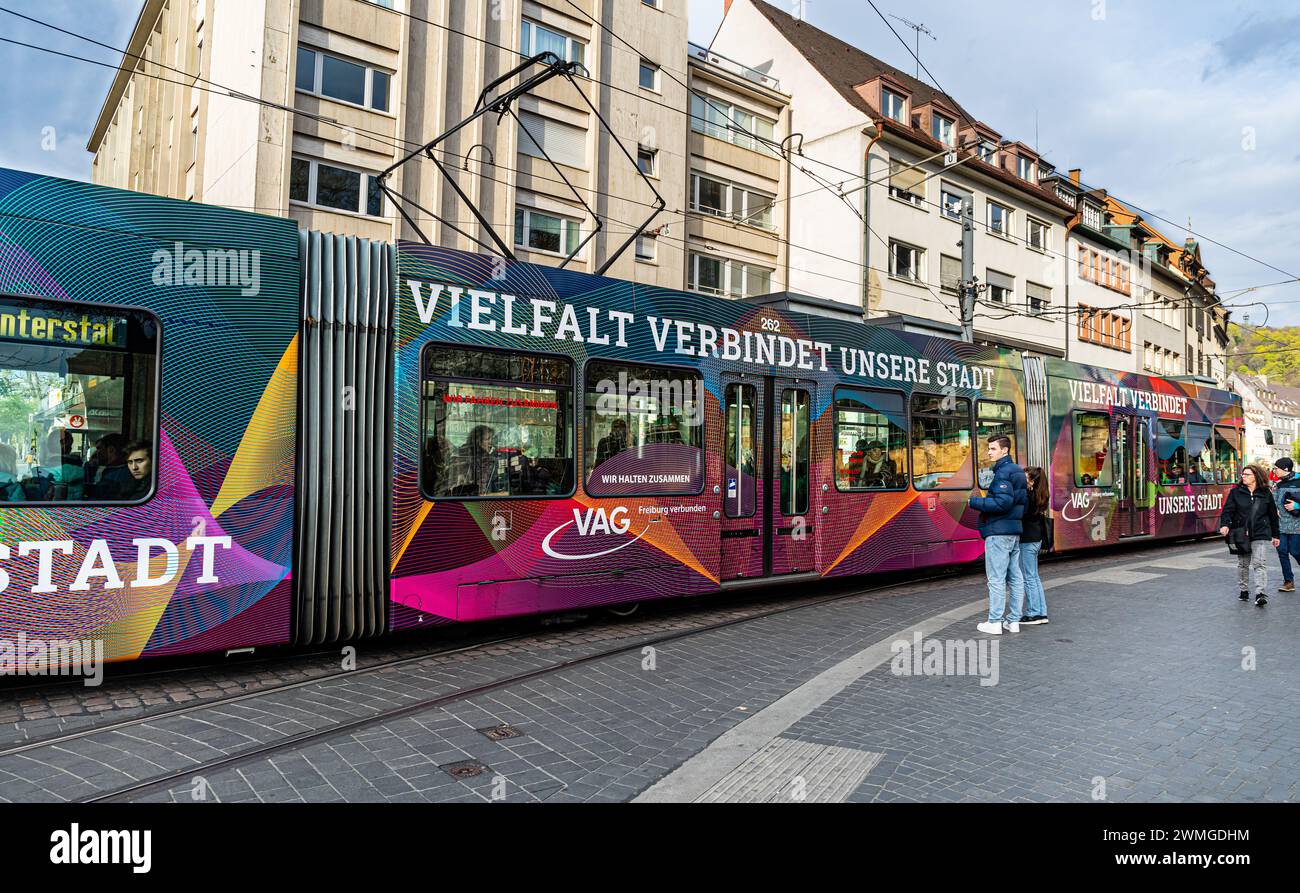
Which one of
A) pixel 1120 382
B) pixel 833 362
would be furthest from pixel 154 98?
pixel 1120 382

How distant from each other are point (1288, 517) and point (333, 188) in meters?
17.6

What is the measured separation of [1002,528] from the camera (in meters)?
8.04

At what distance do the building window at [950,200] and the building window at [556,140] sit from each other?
47.0 ft

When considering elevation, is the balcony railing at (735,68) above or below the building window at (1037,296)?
above

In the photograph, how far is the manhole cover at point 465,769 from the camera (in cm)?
423

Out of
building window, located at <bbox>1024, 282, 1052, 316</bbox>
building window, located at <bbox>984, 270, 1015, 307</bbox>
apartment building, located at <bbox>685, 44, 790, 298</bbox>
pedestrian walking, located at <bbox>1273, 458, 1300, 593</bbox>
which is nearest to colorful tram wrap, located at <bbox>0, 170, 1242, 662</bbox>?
pedestrian walking, located at <bbox>1273, 458, 1300, 593</bbox>

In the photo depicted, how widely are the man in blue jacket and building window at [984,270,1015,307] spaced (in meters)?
26.9

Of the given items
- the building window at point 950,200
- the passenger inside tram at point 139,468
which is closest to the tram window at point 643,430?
the passenger inside tram at point 139,468

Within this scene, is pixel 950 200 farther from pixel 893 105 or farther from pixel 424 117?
pixel 424 117

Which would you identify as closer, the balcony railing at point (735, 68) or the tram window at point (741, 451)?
the tram window at point (741, 451)

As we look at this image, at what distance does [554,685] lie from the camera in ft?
19.7

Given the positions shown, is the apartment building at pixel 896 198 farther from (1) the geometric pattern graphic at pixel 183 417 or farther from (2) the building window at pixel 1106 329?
(1) the geometric pattern graphic at pixel 183 417

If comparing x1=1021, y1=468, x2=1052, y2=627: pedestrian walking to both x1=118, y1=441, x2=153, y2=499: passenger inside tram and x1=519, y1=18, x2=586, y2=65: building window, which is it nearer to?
x1=118, y1=441, x2=153, y2=499: passenger inside tram
